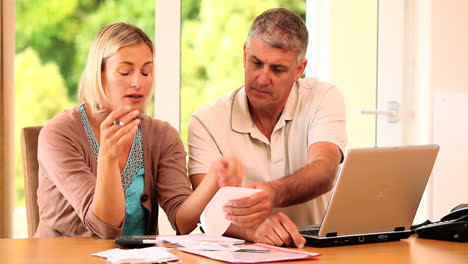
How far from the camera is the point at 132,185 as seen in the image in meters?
1.93

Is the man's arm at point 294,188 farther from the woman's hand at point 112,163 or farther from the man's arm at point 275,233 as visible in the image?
the woman's hand at point 112,163

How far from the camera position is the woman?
65.9 inches

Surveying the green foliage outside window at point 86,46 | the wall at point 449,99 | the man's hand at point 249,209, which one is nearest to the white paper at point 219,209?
the man's hand at point 249,209

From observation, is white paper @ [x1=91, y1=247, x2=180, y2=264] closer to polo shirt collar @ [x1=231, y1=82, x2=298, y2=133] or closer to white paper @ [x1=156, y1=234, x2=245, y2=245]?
white paper @ [x1=156, y1=234, x2=245, y2=245]

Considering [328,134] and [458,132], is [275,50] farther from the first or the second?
[458,132]

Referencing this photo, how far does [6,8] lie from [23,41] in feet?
0.91

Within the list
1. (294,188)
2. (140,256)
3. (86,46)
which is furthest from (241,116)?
(86,46)

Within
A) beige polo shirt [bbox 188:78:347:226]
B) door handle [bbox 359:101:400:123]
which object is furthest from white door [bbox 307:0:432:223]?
beige polo shirt [bbox 188:78:347:226]

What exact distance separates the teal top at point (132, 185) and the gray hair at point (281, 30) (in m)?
0.58

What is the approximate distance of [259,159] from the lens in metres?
2.12

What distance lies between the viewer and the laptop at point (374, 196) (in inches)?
56.8

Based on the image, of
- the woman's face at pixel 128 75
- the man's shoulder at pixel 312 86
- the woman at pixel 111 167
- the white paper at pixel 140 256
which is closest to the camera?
the white paper at pixel 140 256

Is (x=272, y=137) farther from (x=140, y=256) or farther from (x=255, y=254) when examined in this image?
(x=140, y=256)

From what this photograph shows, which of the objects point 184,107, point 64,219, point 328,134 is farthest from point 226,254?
point 184,107
